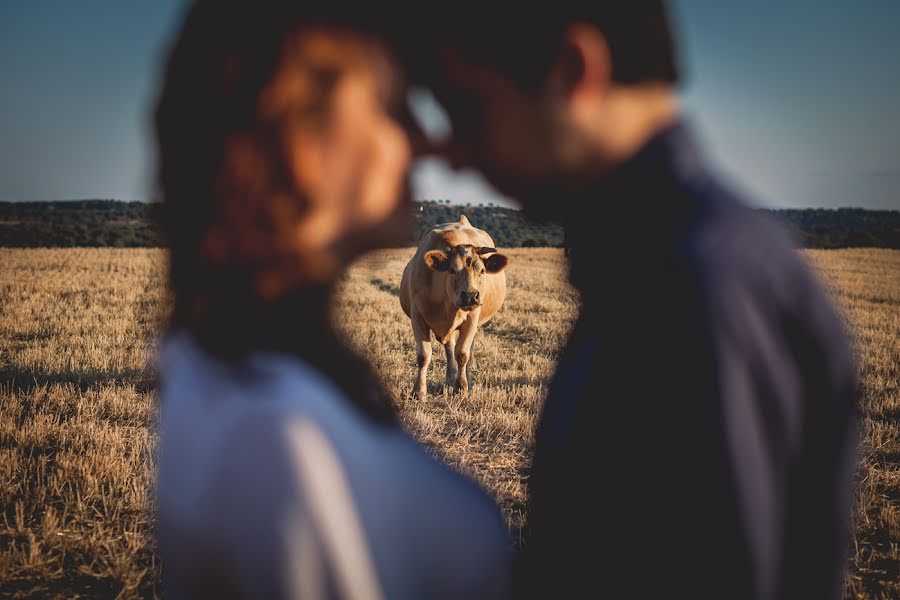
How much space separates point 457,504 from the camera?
780 mm

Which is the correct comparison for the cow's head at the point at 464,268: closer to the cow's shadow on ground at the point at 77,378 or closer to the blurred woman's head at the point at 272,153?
the cow's shadow on ground at the point at 77,378

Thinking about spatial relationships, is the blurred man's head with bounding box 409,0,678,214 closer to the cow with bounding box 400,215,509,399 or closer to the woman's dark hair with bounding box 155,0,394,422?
the woman's dark hair with bounding box 155,0,394,422

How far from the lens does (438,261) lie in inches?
294

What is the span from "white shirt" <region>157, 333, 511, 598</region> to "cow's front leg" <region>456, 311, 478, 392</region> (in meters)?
7.03

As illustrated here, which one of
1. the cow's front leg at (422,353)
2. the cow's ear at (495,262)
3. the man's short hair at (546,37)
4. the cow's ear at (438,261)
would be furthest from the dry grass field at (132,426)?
the cow's ear at (495,262)

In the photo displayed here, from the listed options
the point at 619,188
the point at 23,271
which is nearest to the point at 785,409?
the point at 619,188

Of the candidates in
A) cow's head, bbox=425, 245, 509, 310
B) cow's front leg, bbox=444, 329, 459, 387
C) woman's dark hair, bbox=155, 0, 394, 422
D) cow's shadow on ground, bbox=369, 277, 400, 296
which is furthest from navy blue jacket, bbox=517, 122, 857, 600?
cow's shadow on ground, bbox=369, 277, 400, 296

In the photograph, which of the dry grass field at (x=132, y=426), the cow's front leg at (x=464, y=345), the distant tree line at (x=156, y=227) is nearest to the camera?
the dry grass field at (x=132, y=426)

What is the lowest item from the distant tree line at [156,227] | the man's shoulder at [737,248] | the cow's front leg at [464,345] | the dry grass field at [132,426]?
the dry grass field at [132,426]

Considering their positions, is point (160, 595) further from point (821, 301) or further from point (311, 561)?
point (821, 301)

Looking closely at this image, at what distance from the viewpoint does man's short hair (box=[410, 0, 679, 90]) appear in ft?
2.96

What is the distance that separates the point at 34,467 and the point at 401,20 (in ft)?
17.7

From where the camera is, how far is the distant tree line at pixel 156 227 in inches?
1828

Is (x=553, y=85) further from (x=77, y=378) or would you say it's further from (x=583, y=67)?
(x=77, y=378)
